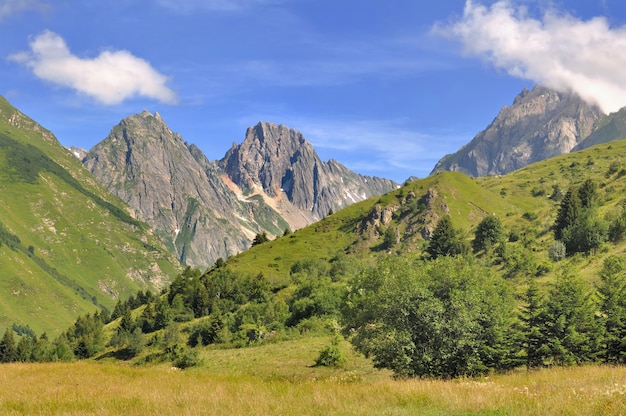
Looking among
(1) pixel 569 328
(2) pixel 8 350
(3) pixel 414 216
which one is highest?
(3) pixel 414 216

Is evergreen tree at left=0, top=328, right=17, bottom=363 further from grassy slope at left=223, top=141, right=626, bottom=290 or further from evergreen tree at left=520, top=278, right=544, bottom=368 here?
evergreen tree at left=520, top=278, right=544, bottom=368

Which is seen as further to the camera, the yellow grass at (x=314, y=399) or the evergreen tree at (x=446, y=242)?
the evergreen tree at (x=446, y=242)

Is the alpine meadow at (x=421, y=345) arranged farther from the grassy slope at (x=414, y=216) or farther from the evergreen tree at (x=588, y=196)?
the grassy slope at (x=414, y=216)

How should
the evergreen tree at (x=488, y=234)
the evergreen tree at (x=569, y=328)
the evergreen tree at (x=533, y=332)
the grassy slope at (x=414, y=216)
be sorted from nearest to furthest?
the evergreen tree at (x=569, y=328) < the evergreen tree at (x=533, y=332) < the evergreen tree at (x=488, y=234) < the grassy slope at (x=414, y=216)

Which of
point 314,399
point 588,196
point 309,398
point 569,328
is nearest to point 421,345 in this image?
point 569,328

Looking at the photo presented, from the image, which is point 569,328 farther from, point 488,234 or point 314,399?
point 488,234

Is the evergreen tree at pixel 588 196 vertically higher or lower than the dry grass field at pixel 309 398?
higher

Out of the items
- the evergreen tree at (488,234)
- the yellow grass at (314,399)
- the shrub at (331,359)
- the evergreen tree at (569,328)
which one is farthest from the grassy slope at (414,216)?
the yellow grass at (314,399)

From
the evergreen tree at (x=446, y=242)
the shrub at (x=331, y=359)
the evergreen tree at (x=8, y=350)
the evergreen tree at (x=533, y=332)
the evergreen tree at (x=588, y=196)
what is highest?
the evergreen tree at (x=588, y=196)

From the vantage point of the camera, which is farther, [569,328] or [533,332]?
[533,332]

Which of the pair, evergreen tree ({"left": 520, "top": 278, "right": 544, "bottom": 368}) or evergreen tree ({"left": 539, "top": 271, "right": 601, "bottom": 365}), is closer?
evergreen tree ({"left": 539, "top": 271, "right": 601, "bottom": 365})

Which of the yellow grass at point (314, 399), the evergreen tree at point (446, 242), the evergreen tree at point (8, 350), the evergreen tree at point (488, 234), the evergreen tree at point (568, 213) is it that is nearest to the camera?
the yellow grass at point (314, 399)

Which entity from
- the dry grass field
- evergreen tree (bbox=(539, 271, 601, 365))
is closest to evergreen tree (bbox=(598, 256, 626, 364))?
evergreen tree (bbox=(539, 271, 601, 365))

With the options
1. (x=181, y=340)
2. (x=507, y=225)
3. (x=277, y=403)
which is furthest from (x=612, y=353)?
(x=507, y=225)
